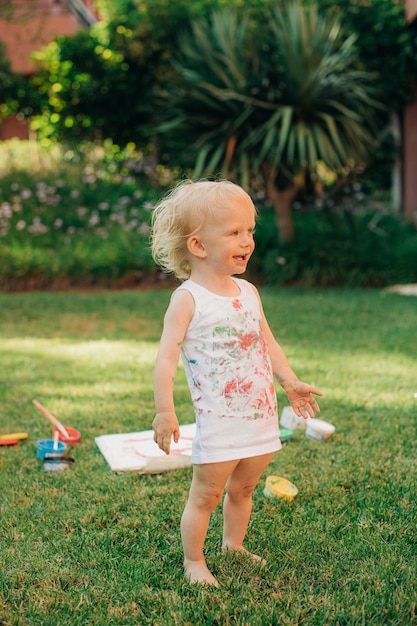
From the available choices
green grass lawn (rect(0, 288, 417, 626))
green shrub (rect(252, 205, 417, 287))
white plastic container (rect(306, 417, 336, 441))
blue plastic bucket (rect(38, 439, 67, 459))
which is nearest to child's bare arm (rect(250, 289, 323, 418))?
green grass lawn (rect(0, 288, 417, 626))

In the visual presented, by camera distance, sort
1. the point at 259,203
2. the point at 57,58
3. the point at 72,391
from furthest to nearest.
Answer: the point at 57,58 → the point at 259,203 → the point at 72,391

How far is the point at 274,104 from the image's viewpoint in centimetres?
821

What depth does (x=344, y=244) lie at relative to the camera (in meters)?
8.17

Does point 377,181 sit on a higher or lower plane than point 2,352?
higher

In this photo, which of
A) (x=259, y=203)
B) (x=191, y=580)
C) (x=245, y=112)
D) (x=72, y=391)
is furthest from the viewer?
Result: (x=259, y=203)

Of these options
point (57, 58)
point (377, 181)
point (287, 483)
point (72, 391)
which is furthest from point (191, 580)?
point (57, 58)

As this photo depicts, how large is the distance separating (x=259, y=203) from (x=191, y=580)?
27.3 ft

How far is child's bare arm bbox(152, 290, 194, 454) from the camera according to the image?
1.98 m

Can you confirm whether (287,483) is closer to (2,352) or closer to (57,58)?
(2,352)

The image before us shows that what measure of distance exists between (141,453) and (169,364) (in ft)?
3.36

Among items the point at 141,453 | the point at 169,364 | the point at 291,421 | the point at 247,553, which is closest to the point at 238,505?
the point at 247,553

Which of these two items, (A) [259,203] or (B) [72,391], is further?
(A) [259,203]

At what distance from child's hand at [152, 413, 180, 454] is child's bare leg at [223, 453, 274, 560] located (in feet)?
0.83

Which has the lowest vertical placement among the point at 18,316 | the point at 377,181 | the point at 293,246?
the point at 18,316
